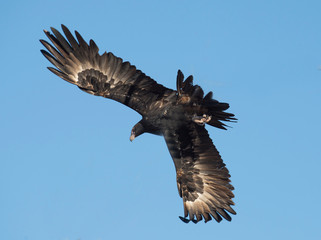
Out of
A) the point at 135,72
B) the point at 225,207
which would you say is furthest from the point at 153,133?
the point at 225,207

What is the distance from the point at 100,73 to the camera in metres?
14.4

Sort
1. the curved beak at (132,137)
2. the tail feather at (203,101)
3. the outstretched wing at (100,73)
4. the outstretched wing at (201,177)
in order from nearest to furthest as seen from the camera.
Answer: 1. the tail feather at (203,101)
2. the outstretched wing at (100,73)
3. the curved beak at (132,137)
4. the outstretched wing at (201,177)

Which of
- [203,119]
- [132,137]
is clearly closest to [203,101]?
[203,119]

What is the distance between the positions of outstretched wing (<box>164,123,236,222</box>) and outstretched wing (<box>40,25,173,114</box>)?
1438 millimetres

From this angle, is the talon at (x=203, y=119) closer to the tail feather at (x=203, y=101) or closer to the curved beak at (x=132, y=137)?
the tail feather at (x=203, y=101)

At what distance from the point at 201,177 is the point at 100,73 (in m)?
3.72

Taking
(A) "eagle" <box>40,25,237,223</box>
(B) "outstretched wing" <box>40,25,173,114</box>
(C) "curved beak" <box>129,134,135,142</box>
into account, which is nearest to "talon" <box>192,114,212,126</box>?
(A) "eagle" <box>40,25,237,223</box>

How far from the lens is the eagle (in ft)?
45.7

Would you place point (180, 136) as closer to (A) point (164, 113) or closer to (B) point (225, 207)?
(A) point (164, 113)

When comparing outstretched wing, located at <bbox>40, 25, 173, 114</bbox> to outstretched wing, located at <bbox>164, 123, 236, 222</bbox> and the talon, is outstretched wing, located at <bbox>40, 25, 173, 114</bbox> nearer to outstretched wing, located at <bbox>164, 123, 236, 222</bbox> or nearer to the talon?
the talon

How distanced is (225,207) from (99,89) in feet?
14.3

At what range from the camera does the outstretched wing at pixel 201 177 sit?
1488cm

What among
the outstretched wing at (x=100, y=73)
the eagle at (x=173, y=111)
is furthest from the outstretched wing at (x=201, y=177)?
the outstretched wing at (x=100, y=73)

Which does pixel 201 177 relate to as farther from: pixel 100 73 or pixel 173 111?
pixel 100 73
